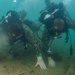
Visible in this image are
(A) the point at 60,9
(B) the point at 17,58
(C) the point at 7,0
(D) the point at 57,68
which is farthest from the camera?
(C) the point at 7,0

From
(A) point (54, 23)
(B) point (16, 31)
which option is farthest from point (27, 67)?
(A) point (54, 23)

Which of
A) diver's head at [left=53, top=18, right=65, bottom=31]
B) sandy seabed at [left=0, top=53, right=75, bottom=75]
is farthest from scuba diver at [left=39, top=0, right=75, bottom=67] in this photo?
sandy seabed at [left=0, top=53, right=75, bottom=75]

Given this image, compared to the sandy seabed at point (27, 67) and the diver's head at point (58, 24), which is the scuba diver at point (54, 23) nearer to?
the diver's head at point (58, 24)

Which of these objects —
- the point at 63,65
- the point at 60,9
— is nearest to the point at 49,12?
the point at 60,9

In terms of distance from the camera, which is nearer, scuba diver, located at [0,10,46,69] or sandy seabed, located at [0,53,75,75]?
sandy seabed, located at [0,53,75,75]

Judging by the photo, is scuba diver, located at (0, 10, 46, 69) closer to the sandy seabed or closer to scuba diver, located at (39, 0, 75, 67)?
the sandy seabed

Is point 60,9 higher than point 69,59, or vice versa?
point 60,9

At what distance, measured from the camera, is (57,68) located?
7168 mm

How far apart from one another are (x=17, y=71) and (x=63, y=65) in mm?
1863

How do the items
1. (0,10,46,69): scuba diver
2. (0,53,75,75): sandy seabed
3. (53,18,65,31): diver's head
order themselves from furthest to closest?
(53,18,65,31): diver's head < (0,10,46,69): scuba diver < (0,53,75,75): sandy seabed

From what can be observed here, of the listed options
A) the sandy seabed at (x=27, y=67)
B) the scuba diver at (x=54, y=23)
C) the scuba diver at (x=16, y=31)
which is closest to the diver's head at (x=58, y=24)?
the scuba diver at (x=54, y=23)

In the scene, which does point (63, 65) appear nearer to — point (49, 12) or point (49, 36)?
point (49, 36)

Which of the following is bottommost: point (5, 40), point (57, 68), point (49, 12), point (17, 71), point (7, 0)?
point (7, 0)

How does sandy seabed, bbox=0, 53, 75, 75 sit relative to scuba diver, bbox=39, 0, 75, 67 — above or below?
below
